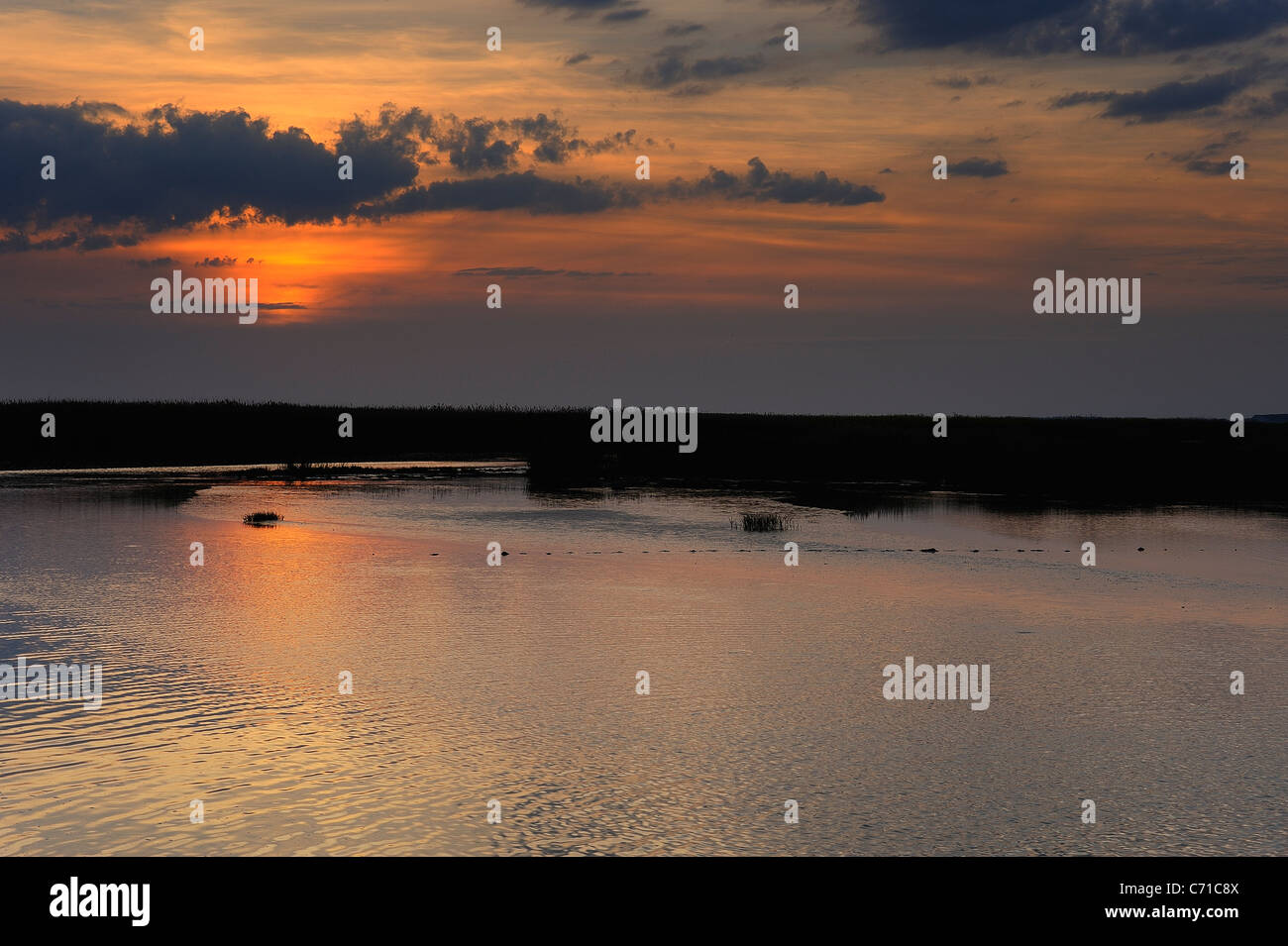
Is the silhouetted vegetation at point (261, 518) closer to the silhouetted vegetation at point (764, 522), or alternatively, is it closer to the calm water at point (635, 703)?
the calm water at point (635, 703)

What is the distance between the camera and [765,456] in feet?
245

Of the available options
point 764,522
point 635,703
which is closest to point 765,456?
point 764,522

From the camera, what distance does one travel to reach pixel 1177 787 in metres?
11.5

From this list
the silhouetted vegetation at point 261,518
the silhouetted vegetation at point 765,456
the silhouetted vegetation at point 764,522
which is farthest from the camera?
the silhouetted vegetation at point 765,456

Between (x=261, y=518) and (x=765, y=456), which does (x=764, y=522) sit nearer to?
(x=261, y=518)

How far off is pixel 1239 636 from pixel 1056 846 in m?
10.8

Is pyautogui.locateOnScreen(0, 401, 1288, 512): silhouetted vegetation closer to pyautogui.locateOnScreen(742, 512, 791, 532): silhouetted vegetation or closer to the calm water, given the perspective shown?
pyautogui.locateOnScreen(742, 512, 791, 532): silhouetted vegetation

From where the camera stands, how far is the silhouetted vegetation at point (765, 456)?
52.1m

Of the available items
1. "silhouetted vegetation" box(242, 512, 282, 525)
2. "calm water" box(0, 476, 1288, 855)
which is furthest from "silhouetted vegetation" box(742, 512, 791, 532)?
"silhouetted vegetation" box(242, 512, 282, 525)

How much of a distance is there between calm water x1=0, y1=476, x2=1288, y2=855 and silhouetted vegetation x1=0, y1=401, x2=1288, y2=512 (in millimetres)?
20839

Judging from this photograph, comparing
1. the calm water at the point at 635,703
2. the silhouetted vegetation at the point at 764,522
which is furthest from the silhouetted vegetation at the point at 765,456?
the calm water at the point at 635,703

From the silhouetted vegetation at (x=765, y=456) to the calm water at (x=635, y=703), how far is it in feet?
68.4

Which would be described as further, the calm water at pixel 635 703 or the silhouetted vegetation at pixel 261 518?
the silhouetted vegetation at pixel 261 518
